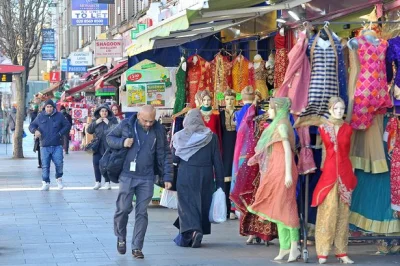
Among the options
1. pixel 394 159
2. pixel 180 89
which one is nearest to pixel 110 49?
pixel 180 89

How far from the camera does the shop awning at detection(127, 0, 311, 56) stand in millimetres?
11469

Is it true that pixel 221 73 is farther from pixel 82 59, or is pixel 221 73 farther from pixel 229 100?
pixel 82 59

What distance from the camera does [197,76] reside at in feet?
48.1

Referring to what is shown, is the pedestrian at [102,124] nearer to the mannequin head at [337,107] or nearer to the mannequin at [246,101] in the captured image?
the mannequin at [246,101]

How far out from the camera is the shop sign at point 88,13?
31.7 metres

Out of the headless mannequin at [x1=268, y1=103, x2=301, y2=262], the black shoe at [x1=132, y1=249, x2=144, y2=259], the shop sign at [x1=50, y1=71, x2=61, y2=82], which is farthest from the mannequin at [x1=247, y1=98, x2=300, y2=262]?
the shop sign at [x1=50, y1=71, x2=61, y2=82]

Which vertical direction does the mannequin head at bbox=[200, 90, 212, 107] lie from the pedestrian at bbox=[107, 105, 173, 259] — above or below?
above

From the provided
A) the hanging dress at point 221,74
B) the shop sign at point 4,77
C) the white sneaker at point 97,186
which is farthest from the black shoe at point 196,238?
the shop sign at point 4,77

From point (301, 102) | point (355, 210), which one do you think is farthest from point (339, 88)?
point (355, 210)

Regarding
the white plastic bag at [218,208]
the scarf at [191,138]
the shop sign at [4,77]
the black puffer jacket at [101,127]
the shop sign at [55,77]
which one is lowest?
the white plastic bag at [218,208]

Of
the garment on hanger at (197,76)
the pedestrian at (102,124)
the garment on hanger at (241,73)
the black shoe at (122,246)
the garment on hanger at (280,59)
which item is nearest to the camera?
the black shoe at (122,246)

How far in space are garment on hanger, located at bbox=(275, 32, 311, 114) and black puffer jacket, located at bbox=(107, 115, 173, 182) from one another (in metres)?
1.42

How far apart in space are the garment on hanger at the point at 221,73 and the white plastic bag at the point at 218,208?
136 inches

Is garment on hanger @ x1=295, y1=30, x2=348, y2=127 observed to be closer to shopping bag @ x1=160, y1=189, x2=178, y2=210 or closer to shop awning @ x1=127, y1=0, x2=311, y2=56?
shop awning @ x1=127, y1=0, x2=311, y2=56
